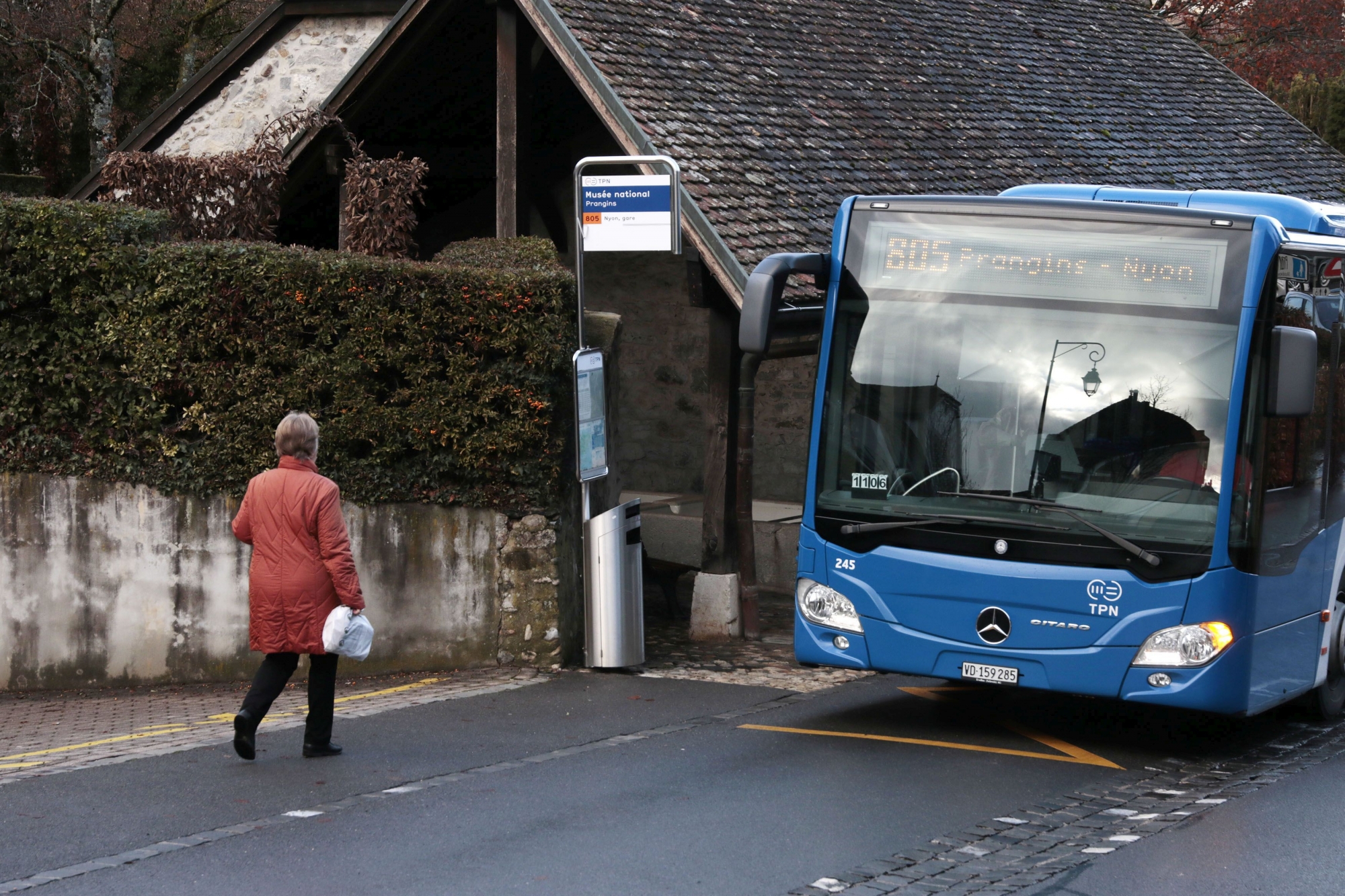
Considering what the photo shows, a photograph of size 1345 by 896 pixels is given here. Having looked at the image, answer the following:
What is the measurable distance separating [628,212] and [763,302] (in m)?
2.35

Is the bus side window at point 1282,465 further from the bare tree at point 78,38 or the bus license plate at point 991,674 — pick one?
the bare tree at point 78,38

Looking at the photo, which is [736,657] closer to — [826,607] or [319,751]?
[826,607]

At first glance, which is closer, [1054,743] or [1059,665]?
[1059,665]

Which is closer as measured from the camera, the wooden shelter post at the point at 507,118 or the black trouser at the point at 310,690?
the black trouser at the point at 310,690

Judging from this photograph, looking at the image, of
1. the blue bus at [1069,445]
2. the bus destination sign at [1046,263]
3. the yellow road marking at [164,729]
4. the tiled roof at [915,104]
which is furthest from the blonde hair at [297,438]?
the tiled roof at [915,104]

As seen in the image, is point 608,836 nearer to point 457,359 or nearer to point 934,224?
point 934,224

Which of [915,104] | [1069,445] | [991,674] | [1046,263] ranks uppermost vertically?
[915,104]

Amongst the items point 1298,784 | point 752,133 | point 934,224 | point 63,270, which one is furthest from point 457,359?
point 1298,784

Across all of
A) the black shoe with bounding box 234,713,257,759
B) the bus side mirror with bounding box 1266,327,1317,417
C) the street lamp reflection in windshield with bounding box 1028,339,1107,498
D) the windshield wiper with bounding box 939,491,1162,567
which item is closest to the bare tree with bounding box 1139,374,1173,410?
the street lamp reflection in windshield with bounding box 1028,339,1107,498

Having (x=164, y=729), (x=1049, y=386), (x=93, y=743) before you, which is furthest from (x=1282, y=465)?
(x=93, y=743)

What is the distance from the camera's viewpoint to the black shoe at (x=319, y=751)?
24.7 ft

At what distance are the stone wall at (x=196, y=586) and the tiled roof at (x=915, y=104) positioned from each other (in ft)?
Result: 9.90

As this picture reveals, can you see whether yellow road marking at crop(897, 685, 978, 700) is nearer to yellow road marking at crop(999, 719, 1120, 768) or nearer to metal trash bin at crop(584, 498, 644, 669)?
yellow road marking at crop(999, 719, 1120, 768)

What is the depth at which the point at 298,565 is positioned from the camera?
713 cm
